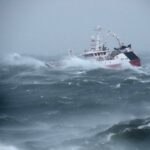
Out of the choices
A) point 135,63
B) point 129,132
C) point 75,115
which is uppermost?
point 135,63

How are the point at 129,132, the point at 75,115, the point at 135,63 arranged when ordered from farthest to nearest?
the point at 135,63
the point at 75,115
the point at 129,132

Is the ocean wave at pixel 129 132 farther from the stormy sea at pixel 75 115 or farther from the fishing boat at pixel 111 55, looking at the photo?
the fishing boat at pixel 111 55

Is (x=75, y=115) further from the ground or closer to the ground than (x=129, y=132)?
further from the ground

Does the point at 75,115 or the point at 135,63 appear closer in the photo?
the point at 75,115

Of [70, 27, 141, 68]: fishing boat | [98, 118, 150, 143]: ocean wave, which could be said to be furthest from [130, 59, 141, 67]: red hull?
[98, 118, 150, 143]: ocean wave

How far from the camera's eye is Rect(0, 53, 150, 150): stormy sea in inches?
1977

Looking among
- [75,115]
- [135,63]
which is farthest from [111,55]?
[75,115]

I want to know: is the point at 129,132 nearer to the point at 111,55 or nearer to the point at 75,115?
the point at 75,115

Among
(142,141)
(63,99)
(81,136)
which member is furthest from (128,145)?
(63,99)

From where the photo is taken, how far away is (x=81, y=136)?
172 feet

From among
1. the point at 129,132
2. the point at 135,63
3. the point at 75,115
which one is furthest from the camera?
the point at 135,63

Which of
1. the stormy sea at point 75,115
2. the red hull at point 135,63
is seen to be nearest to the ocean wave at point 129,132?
the stormy sea at point 75,115

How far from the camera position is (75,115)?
208 feet

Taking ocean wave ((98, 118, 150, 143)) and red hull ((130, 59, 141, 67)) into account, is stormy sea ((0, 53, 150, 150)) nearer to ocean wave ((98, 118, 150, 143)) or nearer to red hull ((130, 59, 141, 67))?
ocean wave ((98, 118, 150, 143))
